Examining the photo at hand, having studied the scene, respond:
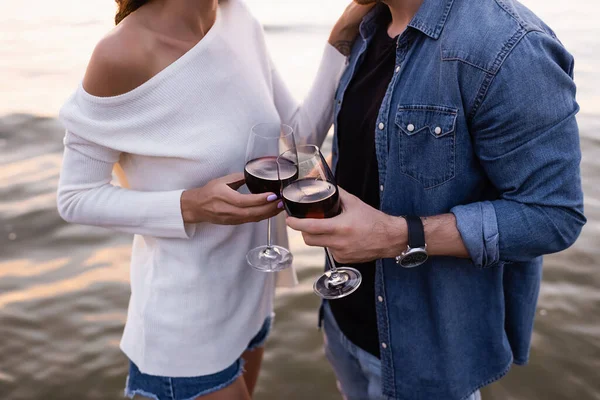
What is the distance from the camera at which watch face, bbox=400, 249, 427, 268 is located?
1380 mm

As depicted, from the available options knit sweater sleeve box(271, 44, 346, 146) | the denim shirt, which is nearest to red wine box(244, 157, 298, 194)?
the denim shirt

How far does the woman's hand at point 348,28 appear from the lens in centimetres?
180

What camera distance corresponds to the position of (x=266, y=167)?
152 cm

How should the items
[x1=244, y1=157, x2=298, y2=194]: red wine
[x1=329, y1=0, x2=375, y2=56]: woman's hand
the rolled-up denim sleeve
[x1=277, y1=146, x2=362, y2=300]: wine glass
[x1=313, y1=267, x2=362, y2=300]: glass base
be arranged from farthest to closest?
[x1=329, y1=0, x2=375, y2=56]: woman's hand, [x1=313, y1=267, x2=362, y2=300]: glass base, [x1=244, y1=157, x2=298, y2=194]: red wine, [x1=277, y1=146, x2=362, y2=300]: wine glass, the rolled-up denim sleeve

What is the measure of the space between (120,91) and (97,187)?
308mm

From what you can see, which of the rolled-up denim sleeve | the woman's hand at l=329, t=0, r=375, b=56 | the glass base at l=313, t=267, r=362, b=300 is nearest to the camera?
the rolled-up denim sleeve

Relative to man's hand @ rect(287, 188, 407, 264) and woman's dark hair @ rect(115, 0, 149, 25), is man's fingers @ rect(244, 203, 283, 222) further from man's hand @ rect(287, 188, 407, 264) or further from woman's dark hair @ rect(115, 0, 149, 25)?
woman's dark hair @ rect(115, 0, 149, 25)

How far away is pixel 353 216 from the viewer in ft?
4.36

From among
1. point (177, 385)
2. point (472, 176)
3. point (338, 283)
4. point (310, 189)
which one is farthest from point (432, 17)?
point (177, 385)

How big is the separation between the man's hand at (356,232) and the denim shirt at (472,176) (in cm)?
15

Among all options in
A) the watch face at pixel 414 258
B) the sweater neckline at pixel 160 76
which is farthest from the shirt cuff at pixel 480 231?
the sweater neckline at pixel 160 76

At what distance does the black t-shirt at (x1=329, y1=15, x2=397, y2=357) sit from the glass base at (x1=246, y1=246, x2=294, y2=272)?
0.24 metres

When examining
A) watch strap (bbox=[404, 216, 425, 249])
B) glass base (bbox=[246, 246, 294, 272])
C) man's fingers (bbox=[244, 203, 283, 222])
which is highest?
watch strap (bbox=[404, 216, 425, 249])

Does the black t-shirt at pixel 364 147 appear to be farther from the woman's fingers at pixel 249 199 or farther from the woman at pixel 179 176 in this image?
the woman's fingers at pixel 249 199
